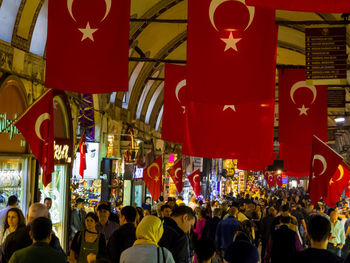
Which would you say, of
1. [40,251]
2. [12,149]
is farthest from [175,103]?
[40,251]

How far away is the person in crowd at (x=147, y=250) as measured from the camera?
210 inches

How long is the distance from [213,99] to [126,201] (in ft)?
55.4

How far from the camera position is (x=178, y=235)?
278 inches

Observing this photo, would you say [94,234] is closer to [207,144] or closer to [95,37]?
[95,37]

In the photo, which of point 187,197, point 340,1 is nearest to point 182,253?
point 340,1

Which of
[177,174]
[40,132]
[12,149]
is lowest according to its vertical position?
[177,174]

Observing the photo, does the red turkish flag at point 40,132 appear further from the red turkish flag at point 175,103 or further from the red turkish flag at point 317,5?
the red turkish flag at point 317,5

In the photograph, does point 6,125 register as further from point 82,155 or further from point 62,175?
point 82,155

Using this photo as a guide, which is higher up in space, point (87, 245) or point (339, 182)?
point (339, 182)

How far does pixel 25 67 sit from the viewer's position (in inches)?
492

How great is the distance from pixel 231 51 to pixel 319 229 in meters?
3.73

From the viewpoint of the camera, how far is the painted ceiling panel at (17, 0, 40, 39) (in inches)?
482

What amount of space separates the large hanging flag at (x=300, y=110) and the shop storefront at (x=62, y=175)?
5.10 meters

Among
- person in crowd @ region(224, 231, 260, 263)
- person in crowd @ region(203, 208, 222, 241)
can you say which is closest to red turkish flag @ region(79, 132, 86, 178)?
person in crowd @ region(203, 208, 222, 241)
